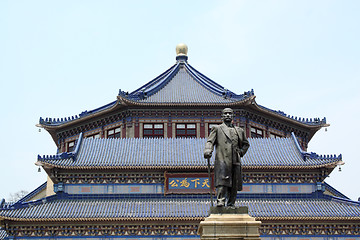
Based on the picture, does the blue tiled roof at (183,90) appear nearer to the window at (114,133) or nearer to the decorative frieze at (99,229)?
the window at (114,133)

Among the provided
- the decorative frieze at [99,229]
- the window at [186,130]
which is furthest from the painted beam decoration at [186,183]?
the window at [186,130]

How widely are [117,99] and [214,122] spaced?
7247mm

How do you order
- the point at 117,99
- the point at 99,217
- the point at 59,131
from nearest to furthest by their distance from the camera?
the point at 99,217, the point at 117,99, the point at 59,131

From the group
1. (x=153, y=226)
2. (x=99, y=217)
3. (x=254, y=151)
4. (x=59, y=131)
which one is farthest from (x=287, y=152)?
(x=59, y=131)

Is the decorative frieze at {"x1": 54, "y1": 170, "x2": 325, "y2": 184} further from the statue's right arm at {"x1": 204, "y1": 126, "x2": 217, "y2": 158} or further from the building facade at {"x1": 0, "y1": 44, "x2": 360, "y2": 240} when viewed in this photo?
the statue's right arm at {"x1": 204, "y1": 126, "x2": 217, "y2": 158}

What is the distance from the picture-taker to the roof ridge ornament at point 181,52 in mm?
50844

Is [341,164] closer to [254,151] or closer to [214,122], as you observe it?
[254,151]

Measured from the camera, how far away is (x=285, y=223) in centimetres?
2933

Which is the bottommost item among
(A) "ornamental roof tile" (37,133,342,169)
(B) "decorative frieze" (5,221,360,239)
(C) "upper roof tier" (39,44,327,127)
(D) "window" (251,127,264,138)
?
(B) "decorative frieze" (5,221,360,239)

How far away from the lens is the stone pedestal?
45.7 feet

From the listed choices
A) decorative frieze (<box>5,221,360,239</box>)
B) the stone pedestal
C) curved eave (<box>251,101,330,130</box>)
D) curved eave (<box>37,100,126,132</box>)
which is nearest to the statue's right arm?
the stone pedestal

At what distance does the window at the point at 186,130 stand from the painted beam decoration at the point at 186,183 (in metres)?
11.2

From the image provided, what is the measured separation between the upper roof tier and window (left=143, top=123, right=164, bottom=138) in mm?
1483

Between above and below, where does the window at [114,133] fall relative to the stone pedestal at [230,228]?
above
